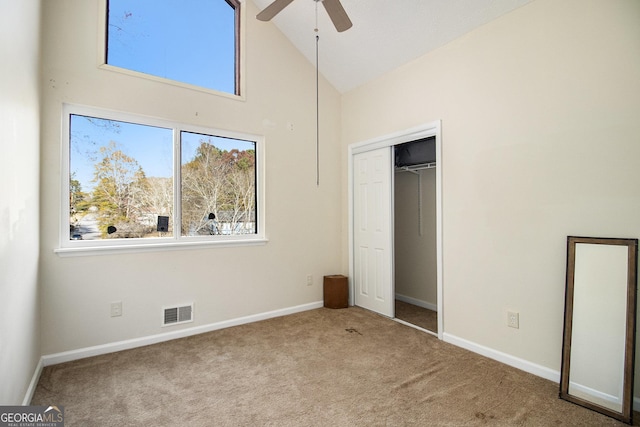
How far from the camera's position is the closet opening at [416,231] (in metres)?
4.00

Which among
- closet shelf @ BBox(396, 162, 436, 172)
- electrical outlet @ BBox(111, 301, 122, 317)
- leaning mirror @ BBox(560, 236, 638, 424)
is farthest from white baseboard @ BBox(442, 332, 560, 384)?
electrical outlet @ BBox(111, 301, 122, 317)

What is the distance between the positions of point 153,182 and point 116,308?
121cm

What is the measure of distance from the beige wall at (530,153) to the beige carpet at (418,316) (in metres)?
0.50

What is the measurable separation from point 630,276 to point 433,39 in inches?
97.9

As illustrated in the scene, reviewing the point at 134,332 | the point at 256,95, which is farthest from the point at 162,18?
the point at 134,332

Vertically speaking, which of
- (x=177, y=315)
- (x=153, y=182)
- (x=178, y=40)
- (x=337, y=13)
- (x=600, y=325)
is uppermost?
(x=178, y=40)

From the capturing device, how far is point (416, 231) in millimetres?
4383

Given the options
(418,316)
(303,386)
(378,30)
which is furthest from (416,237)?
(303,386)

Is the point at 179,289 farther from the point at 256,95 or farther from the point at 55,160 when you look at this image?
the point at 256,95

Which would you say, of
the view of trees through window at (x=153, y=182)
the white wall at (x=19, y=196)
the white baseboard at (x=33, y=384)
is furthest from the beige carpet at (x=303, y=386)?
the view of trees through window at (x=153, y=182)

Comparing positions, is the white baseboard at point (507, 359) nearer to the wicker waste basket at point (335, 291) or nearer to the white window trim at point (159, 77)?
the wicker waste basket at point (335, 291)

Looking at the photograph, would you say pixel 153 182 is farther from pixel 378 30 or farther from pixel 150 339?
pixel 378 30

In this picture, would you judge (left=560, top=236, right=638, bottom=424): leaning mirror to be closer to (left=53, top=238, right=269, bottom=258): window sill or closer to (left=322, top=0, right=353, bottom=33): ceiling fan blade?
(left=322, top=0, right=353, bottom=33): ceiling fan blade

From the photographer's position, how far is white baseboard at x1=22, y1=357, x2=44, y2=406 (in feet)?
6.63
